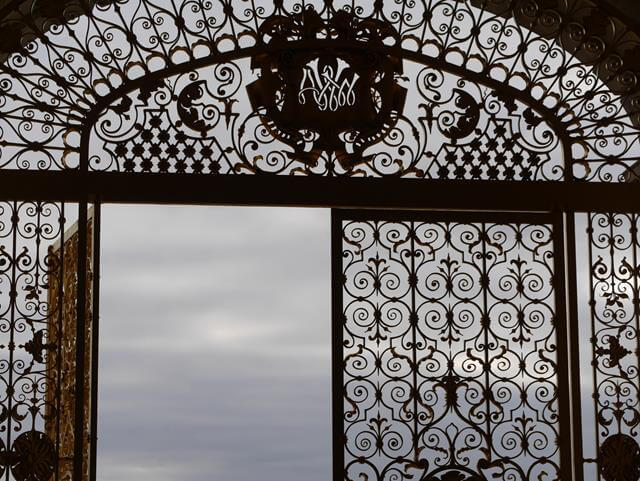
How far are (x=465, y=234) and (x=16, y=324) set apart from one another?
6.85ft

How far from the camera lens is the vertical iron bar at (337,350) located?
5.25 m

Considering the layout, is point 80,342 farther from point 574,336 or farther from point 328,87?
point 574,336

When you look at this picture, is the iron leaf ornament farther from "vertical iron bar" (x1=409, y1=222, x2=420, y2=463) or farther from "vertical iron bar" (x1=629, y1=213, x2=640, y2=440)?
"vertical iron bar" (x1=629, y1=213, x2=640, y2=440)

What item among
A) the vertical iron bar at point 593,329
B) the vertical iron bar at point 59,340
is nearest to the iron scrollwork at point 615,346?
the vertical iron bar at point 593,329

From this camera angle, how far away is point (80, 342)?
5.23 m

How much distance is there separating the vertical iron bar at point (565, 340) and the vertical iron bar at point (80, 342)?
2.16 m

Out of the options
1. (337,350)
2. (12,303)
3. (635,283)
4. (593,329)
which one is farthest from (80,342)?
(635,283)

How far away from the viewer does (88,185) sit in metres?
5.36

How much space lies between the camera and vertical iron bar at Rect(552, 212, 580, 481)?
5395mm

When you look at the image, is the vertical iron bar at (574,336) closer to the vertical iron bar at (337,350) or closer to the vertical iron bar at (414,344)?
the vertical iron bar at (414,344)

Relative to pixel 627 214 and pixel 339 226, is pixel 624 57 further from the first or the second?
pixel 339 226

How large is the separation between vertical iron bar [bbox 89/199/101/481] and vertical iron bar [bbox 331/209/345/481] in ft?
3.43

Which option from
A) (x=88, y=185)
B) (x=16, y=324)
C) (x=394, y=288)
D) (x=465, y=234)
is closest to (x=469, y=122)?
(x=465, y=234)

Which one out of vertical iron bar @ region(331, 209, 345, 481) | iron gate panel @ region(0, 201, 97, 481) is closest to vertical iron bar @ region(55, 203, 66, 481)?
iron gate panel @ region(0, 201, 97, 481)
